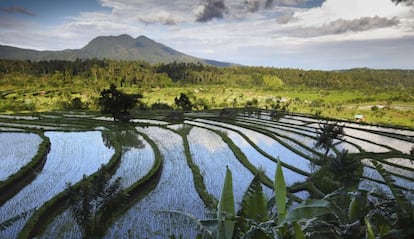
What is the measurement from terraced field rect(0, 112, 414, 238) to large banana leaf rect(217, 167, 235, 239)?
1.57 feet

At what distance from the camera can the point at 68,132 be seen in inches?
1168

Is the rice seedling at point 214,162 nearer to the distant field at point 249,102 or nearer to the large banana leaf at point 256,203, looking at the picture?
the large banana leaf at point 256,203

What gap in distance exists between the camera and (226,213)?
157 inches

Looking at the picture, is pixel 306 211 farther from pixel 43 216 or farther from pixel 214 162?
pixel 214 162

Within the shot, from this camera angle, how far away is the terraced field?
1100cm

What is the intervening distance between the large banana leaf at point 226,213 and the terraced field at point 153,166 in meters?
0.48

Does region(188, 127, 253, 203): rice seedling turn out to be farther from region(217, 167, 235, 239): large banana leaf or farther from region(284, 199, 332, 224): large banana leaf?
region(284, 199, 332, 224): large banana leaf

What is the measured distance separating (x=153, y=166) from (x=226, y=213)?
14.2m

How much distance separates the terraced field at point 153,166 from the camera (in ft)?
36.1

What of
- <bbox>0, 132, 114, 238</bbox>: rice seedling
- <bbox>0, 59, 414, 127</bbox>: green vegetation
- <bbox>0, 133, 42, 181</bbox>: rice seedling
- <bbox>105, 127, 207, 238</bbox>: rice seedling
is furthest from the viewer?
<bbox>0, 59, 414, 127</bbox>: green vegetation

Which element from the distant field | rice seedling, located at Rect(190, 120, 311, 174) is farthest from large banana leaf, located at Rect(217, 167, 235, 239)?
the distant field

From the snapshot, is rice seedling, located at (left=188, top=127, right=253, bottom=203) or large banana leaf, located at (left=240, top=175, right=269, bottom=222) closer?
large banana leaf, located at (left=240, top=175, right=269, bottom=222)

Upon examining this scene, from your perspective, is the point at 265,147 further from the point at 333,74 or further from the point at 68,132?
the point at 333,74

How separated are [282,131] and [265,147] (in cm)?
810
